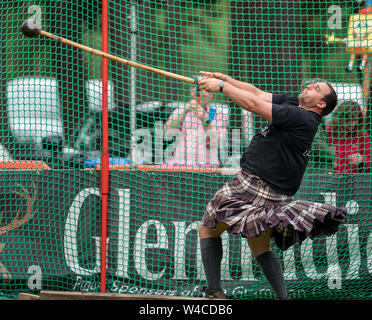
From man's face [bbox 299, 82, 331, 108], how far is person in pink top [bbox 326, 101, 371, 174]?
5.69 ft

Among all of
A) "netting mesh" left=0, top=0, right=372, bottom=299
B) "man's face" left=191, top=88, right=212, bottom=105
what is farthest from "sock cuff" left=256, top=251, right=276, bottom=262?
"man's face" left=191, top=88, right=212, bottom=105

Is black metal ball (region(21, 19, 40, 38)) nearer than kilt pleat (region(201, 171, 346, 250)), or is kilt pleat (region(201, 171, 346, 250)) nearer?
kilt pleat (region(201, 171, 346, 250))

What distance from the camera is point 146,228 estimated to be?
629 cm

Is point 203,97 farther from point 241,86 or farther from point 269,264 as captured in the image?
point 269,264

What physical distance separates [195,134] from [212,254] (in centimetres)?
200

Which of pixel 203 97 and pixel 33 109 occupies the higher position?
pixel 203 97

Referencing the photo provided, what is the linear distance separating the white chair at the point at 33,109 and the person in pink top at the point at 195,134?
1049 millimetres

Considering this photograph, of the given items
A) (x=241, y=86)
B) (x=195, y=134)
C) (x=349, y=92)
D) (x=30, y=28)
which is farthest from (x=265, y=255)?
(x=30, y=28)

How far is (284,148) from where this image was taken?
4777 mm

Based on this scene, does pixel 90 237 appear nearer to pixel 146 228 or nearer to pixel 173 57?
pixel 146 228

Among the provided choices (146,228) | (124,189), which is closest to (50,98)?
(124,189)

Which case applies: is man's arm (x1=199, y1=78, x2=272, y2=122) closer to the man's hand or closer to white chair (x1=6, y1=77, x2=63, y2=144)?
the man's hand

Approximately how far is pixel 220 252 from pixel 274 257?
1.30ft

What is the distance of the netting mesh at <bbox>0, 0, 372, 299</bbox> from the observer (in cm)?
624
